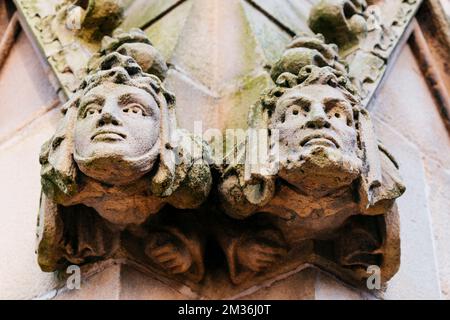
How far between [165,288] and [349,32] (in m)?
0.97

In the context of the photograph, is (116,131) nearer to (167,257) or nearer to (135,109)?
(135,109)

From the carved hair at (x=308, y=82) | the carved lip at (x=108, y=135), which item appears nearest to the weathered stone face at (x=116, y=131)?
the carved lip at (x=108, y=135)

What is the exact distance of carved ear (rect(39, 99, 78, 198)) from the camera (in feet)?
5.68

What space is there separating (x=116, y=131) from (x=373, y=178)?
1.68ft

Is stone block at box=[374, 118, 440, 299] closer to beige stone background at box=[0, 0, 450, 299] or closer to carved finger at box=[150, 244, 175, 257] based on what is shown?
beige stone background at box=[0, 0, 450, 299]

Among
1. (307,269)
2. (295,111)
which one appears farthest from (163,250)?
(295,111)

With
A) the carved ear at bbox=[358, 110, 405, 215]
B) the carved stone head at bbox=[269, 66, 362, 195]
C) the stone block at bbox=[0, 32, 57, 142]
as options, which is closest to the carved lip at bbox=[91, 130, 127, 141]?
the carved stone head at bbox=[269, 66, 362, 195]

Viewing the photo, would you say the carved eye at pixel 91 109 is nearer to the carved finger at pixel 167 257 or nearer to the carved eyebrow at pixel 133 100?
the carved eyebrow at pixel 133 100

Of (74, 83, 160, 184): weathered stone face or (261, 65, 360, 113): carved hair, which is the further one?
(261, 65, 360, 113): carved hair

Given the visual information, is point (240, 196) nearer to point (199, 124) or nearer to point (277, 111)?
point (277, 111)

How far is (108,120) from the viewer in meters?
1.72

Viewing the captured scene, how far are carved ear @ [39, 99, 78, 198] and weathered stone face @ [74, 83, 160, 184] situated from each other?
0.02 m

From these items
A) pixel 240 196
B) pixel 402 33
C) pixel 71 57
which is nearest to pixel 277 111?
pixel 240 196
